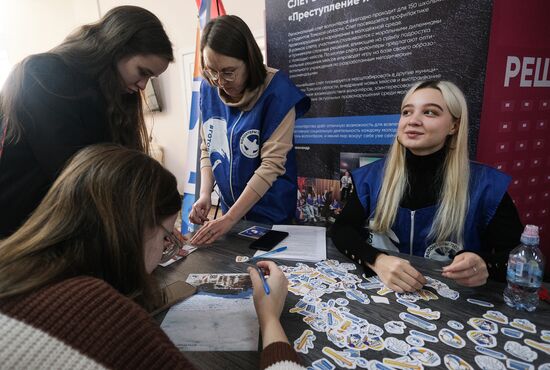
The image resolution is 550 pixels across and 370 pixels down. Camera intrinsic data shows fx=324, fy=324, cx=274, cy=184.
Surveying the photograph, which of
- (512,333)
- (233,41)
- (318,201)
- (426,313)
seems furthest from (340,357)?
(318,201)

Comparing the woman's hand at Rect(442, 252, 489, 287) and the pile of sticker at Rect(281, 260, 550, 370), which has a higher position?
the woman's hand at Rect(442, 252, 489, 287)

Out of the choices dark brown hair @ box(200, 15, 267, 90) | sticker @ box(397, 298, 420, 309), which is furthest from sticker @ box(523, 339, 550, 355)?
dark brown hair @ box(200, 15, 267, 90)

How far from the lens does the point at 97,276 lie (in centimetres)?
61

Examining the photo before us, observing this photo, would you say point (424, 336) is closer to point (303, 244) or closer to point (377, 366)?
point (377, 366)

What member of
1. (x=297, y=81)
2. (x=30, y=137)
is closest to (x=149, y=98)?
(x=297, y=81)

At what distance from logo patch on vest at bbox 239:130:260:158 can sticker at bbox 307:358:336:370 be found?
42.3 inches

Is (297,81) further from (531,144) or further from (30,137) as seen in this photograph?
(30,137)

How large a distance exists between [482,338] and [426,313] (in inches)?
4.6

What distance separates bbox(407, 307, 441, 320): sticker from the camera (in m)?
0.75

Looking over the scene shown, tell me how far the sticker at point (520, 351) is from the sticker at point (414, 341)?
160mm

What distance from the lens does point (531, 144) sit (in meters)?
1.65

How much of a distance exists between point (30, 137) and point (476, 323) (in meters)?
1.30

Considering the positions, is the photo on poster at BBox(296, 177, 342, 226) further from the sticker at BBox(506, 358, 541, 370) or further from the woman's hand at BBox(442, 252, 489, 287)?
the sticker at BBox(506, 358, 541, 370)

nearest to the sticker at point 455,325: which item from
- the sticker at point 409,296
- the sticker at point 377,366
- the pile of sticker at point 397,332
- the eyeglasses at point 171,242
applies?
the pile of sticker at point 397,332
